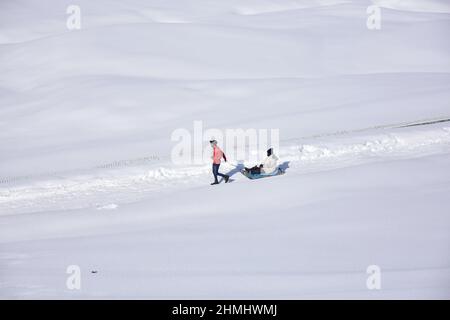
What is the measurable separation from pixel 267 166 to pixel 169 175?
9.21 ft

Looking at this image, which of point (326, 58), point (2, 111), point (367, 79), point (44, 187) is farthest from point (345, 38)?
point (44, 187)

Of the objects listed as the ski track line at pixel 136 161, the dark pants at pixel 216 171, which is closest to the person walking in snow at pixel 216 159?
the dark pants at pixel 216 171

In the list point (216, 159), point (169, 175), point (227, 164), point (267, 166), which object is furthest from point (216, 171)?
point (227, 164)

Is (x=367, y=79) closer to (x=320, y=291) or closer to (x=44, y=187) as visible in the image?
(x=44, y=187)

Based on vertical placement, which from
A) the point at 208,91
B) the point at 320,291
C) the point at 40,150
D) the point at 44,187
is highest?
the point at 208,91

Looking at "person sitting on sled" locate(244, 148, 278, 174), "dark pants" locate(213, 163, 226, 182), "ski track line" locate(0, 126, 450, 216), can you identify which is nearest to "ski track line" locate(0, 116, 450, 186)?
"ski track line" locate(0, 126, 450, 216)

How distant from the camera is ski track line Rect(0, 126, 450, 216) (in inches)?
617

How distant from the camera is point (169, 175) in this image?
1681cm

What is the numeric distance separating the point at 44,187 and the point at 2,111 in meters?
9.28

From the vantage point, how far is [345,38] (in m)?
31.2

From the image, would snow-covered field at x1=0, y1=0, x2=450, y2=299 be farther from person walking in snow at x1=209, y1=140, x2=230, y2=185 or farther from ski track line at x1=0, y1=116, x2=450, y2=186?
person walking in snow at x1=209, y1=140, x2=230, y2=185

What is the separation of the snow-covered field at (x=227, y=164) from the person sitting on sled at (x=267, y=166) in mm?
535

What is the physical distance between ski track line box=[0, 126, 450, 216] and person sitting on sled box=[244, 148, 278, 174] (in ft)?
2.69

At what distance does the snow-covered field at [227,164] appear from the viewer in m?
10.4
